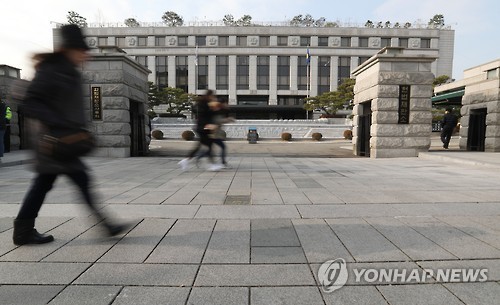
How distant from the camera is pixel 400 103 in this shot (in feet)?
40.8

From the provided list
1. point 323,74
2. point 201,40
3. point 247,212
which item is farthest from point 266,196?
point 201,40

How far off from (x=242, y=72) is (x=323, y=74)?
1489 cm

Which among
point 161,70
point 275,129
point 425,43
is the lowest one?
point 275,129

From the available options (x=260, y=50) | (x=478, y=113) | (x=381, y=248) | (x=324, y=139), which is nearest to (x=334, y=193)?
(x=381, y=248)

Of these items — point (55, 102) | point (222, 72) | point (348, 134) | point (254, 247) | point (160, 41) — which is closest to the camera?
point (55, 102)

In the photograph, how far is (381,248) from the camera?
9.72 ft

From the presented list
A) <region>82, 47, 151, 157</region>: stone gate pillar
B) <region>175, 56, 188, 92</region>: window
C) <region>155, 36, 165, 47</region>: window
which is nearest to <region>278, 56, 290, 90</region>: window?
<region>175, 56, 188, 92</region>: window

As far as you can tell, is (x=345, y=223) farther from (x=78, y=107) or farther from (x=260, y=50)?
(x=260, y=50)

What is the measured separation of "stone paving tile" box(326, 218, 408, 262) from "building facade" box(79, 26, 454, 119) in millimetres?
50995

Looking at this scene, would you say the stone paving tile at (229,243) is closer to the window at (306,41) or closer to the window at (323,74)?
the window at (323,74)

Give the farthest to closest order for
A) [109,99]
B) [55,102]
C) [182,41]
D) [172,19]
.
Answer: [172,19], [182,41], [109,99], [55,102]

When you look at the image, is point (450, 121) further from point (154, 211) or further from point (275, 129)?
point (275, 129)

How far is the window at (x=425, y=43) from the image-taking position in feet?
181

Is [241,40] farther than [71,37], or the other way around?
[241,40]
